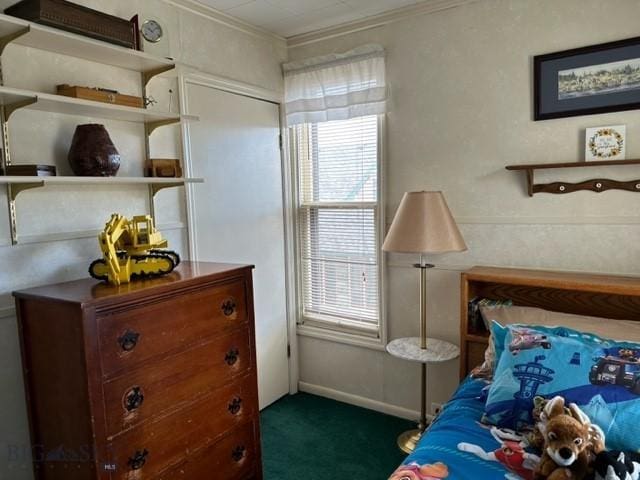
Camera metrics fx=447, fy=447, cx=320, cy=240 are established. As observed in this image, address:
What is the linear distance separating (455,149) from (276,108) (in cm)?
124

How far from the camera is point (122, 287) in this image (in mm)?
1649

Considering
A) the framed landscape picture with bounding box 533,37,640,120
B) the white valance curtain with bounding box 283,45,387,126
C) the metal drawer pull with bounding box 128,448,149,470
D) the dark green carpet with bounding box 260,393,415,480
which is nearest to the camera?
the metal drawer pull with bounding box 128,448,149,470

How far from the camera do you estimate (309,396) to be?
3.19 m

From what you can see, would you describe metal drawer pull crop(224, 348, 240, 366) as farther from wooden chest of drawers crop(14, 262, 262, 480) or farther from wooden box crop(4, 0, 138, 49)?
wooden box crop(4, 0, 138, 49)

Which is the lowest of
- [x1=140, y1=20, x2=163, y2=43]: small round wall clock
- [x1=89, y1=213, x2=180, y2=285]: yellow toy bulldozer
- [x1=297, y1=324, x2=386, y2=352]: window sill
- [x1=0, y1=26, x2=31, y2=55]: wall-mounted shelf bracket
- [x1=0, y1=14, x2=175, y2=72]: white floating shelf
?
[x1=297, y1=324, x2=386, y2=352]: window sill

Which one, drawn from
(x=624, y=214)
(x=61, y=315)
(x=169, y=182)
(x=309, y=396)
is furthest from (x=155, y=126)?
(x=624, y=214)

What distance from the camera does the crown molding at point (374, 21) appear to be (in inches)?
97.0

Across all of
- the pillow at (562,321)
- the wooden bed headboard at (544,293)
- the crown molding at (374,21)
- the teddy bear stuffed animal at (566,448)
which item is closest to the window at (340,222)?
the crown molding at (374,21)

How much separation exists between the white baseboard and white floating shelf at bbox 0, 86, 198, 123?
2.03 meters

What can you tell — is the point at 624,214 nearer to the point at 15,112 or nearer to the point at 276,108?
the point at 276,108

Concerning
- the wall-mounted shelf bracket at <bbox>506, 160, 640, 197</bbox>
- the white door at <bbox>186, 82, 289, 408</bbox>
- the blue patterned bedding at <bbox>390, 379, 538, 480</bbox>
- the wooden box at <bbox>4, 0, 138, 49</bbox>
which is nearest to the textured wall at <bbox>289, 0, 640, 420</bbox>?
the wall-mounted shelf bracket at <bbox>506, 160, 640, 197</bbox>

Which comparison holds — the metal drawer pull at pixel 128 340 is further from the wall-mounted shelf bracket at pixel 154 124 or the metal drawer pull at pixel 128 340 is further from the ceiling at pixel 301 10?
the ceiling at pixel 301 10

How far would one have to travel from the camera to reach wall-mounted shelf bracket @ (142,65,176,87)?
6.94 ft

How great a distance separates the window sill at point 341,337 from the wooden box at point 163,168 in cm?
150
